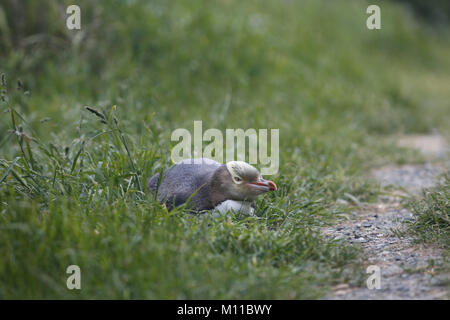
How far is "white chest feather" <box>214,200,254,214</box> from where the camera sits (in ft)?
11.4

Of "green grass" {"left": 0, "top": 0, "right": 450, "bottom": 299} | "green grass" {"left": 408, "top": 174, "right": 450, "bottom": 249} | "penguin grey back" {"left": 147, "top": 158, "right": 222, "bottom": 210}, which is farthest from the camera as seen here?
"penguin grey back" {"left": 147, "top": 158, "right": 222, "bottom": 210}

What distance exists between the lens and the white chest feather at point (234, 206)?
349cm

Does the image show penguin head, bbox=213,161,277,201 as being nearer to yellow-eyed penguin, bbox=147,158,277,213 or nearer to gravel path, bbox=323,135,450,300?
yellow-eyed penguin, bbox=147,158,277,213

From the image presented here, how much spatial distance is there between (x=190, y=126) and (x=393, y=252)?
295 cm

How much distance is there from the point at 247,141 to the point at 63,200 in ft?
8.49

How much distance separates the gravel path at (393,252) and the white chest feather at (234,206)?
0.59m

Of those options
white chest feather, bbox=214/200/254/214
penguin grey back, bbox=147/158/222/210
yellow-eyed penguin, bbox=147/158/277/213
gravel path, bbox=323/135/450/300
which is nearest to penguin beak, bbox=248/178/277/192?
yellow-eyed penguin, bbox=147/158/277/213

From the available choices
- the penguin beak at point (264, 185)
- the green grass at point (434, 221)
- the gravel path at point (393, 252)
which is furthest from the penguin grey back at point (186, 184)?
the green grass at point (434, 221)

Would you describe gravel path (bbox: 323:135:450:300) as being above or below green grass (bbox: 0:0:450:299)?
below

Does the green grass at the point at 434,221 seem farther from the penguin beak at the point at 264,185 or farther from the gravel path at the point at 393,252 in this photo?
the penguin beak at the point at 264,185

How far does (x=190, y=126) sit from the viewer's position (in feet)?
18.5

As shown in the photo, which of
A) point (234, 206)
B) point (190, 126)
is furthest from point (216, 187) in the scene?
point (190, 126)

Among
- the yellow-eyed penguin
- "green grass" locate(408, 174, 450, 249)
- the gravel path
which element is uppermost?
the yellow-eyed penguin

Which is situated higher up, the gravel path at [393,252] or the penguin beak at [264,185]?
the penguin beak at [264,185]
